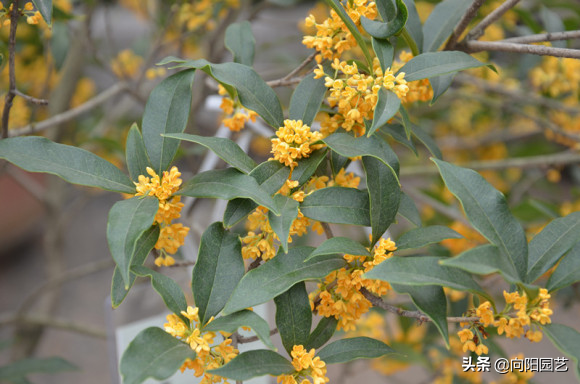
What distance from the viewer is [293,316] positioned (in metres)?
0.58

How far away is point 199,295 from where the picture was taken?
57 centimetres

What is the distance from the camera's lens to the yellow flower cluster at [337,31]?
0.64m

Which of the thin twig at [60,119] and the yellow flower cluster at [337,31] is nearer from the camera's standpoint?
the yellow flower cluster at [337,31]

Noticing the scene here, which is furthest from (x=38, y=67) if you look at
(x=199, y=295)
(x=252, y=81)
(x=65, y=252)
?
(x=199, y=295)

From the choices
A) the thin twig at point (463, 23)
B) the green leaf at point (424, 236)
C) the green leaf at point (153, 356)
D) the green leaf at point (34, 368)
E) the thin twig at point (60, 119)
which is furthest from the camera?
the green leaf at point (34, 368)

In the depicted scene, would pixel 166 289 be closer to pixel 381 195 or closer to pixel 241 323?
pixel 241 323

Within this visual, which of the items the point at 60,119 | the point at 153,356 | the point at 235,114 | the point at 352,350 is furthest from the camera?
the point at 60,119

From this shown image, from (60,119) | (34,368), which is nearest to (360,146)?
(60,119)

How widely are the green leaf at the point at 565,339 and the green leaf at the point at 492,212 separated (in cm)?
6

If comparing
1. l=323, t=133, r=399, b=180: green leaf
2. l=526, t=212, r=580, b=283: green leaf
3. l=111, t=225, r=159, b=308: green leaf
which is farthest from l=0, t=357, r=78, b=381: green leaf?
l=526, t=212, r=580, b=283: green leaf

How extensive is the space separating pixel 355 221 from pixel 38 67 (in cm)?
147

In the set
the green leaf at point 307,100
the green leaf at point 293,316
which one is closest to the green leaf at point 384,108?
the green leaf at point 307,100

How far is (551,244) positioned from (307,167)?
0.30 meters

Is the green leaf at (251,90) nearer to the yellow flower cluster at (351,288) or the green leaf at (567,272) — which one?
the yellow flower cluster at (351,288)
